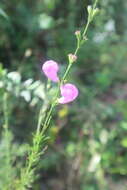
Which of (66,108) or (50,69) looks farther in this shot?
(66,108)

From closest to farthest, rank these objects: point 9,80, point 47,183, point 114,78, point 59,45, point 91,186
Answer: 1. point 9,80
2. point 91,186
3. point 47,183
4. point 59,45
5. point 114,78

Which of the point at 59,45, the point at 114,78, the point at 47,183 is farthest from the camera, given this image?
the point at 114,78

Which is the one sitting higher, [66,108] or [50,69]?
[50,69]

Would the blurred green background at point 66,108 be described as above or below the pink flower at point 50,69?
below

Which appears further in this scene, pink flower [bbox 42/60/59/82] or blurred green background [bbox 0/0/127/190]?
blurred green background [bbox 0/0/127/190]

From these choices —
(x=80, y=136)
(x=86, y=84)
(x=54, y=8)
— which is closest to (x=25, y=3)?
(x=54, y=8)

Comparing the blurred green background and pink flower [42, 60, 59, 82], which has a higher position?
pink flower [42, 60, 59, 82]

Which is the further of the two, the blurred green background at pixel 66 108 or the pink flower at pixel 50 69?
A: the blurred green background at pixel 66 108

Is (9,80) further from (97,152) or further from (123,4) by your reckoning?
(123,4)
